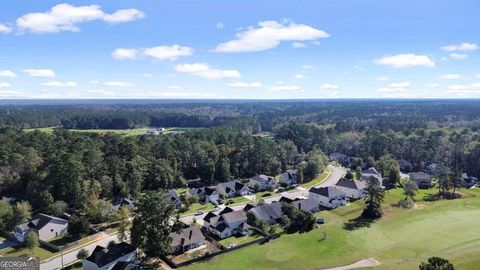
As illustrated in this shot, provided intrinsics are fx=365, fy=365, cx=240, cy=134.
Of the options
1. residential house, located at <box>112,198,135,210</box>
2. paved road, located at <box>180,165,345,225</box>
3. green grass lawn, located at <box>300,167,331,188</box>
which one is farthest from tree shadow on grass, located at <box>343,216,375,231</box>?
residential house, located at <box>112,198,135,210</box>

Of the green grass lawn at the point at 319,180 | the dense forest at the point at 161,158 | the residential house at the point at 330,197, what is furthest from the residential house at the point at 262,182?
the residential house at the point at 330,197

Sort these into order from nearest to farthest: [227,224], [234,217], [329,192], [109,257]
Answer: [109,257] → [227,224] → [234,217] → [329,192]

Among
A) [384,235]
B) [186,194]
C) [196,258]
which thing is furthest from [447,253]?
[186,194]

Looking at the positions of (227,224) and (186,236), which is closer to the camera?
(186,236)

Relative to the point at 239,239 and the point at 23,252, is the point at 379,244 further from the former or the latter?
the point at 23,252

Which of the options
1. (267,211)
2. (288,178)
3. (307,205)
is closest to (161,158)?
(288,178)

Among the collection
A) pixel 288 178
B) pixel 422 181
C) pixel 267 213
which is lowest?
pixel 288 178

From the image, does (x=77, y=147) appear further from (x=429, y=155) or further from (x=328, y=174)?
(x=429, y=155)
